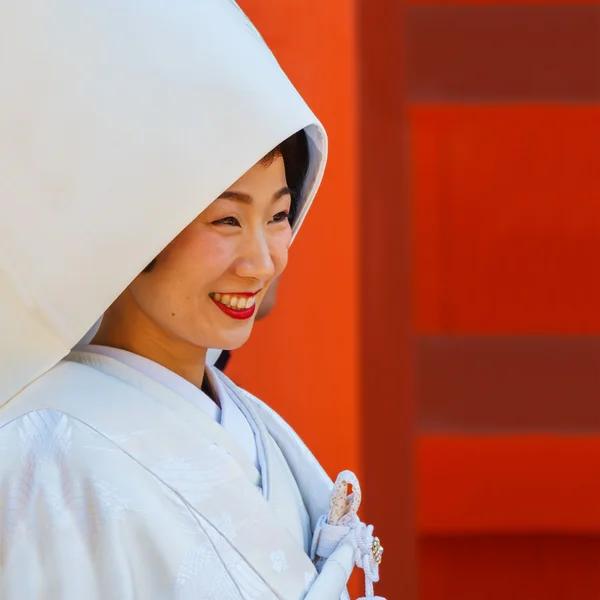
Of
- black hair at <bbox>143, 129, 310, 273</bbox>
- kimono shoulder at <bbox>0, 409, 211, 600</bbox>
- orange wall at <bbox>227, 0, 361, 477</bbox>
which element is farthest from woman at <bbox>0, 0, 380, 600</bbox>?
orange wall at <bbox>227, 0, 361, 477</bbox>

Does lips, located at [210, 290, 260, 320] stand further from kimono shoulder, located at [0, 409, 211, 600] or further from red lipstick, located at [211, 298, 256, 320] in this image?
kimono shoulder, located at [0, 409, 211, 600]

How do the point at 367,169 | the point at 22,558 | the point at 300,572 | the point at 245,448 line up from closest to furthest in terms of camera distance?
1. the point at 22,558
2. the point at 300,572
3. the point at 245,448
4. the point at 367,169

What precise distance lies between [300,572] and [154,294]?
0.34 metres

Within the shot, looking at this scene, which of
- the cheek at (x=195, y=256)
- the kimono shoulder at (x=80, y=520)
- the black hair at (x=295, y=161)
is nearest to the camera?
the kimono shoulder at (x=80, y=520)

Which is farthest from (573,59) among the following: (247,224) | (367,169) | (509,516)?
(247,224)

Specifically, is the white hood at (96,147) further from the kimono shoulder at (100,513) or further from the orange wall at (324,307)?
the orange wall at (324,307)

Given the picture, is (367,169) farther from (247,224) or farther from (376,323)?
(247,224)

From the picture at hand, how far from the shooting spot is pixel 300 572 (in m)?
1.02

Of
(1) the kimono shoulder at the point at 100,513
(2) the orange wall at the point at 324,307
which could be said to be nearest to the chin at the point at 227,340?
(1) the kimono shoulder at the point at 100,513

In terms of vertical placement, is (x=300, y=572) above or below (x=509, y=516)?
above

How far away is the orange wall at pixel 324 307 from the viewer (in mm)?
2100

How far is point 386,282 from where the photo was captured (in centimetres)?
221

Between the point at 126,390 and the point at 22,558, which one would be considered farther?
the point at 126,390

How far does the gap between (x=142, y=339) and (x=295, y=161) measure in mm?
292
